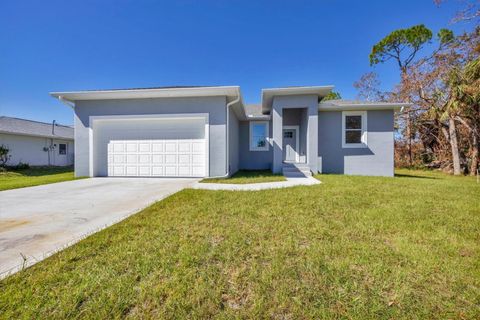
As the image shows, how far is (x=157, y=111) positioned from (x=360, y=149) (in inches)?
372

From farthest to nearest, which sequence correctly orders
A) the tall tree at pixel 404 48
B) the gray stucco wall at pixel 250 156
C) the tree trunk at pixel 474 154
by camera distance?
the tall tree at pixel 404 48 < the gray stucco wall at pixel 250 156 < the tree trunk at pixel 474 154

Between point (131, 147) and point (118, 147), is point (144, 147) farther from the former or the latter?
point (118, 147)

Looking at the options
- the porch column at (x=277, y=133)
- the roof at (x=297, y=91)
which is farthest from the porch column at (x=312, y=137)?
the porch column at (x=277, y=133)

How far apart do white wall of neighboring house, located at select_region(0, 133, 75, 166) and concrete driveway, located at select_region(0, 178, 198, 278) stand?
11799 mm

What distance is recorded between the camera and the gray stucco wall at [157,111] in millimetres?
8055

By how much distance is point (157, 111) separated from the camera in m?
8.35

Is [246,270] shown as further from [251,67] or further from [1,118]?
[1,118]

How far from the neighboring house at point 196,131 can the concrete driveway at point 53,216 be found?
9.22 feet

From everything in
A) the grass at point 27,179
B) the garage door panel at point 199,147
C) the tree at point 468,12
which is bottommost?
the grass at point 27,179

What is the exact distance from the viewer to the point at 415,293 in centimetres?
169

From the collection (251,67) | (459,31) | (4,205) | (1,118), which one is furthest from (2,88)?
(459,31)

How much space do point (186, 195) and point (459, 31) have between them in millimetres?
16446

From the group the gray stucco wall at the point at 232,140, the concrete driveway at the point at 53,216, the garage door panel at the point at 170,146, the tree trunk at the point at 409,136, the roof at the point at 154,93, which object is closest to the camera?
the concrete driveway at the point at 53,216

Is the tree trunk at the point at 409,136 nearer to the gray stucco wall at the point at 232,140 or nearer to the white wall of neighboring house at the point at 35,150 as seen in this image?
the gray stucco wall at the point at 232,140
